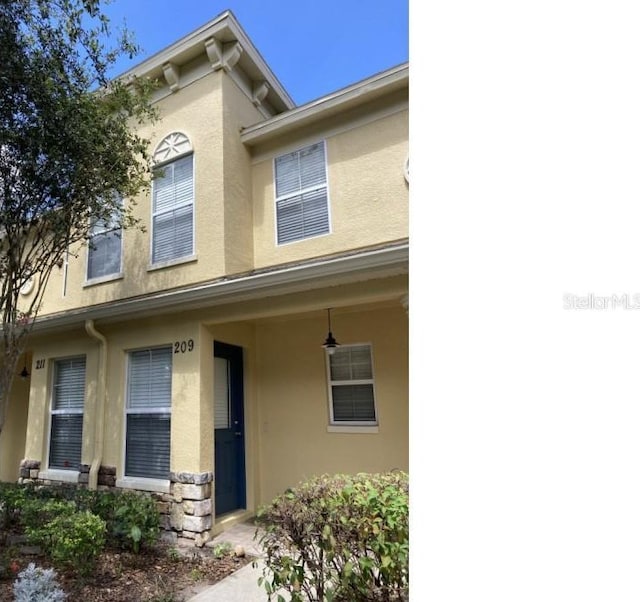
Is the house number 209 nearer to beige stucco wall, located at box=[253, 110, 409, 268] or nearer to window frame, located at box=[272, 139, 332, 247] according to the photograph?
beige stucco wall, located at box=[253, 110, 409, 268]

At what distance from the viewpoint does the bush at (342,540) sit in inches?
95.5

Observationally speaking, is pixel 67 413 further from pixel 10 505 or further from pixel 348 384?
pixel 348 384

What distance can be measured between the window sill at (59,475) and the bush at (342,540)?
5.19 metres

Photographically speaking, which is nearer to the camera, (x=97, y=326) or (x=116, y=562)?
(x=116, y=562)

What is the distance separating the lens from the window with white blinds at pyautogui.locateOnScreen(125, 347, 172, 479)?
20.0 ft

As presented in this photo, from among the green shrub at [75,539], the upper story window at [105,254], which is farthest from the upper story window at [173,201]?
the green shrub at [75,539]

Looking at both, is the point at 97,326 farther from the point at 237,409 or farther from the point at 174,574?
the point at 174,574

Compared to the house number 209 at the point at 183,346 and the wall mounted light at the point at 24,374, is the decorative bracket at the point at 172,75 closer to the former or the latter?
the house number 209 at the point at 183,346

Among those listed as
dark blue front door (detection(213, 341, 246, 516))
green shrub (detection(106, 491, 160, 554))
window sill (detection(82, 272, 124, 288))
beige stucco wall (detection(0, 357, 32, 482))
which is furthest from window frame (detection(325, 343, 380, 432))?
beige stucco wall (detection(0, 357, 32, 482))

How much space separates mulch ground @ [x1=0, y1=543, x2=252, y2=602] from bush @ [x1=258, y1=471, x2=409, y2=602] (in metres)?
2.01
